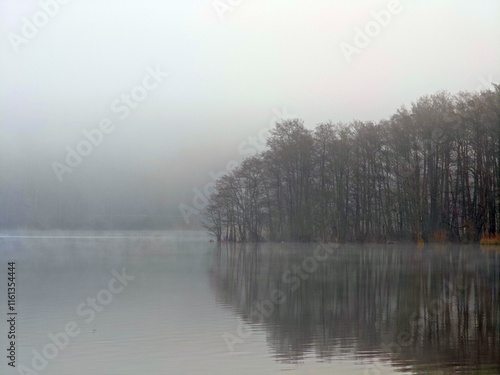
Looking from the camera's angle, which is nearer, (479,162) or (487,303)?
(487,303)

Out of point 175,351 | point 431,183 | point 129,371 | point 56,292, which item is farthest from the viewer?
point 431,183

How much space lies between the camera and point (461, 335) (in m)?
12.9

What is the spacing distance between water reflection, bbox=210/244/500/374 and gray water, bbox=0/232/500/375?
0.10 feet

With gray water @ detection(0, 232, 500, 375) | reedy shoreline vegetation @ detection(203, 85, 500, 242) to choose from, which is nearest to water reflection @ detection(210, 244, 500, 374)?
gray water @ detection(0, 232, 500, 375)

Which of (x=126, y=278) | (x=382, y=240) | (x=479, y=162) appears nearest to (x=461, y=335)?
(x=126, y=278)

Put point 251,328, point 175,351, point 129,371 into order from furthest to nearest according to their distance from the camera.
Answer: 1. point 251,328
2. point 175,351
3. point 129,371

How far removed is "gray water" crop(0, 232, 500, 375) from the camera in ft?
35.6

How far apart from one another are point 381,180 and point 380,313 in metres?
51.2

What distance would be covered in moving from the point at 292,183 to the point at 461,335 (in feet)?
203

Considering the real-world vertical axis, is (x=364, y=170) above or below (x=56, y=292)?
above

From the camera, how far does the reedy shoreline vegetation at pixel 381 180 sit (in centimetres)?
5703

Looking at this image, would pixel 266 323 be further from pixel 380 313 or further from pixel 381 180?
pixel 381 180

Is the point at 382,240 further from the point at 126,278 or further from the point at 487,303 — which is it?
the point at 487,303

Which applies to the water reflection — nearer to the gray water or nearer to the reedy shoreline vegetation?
the gray water
